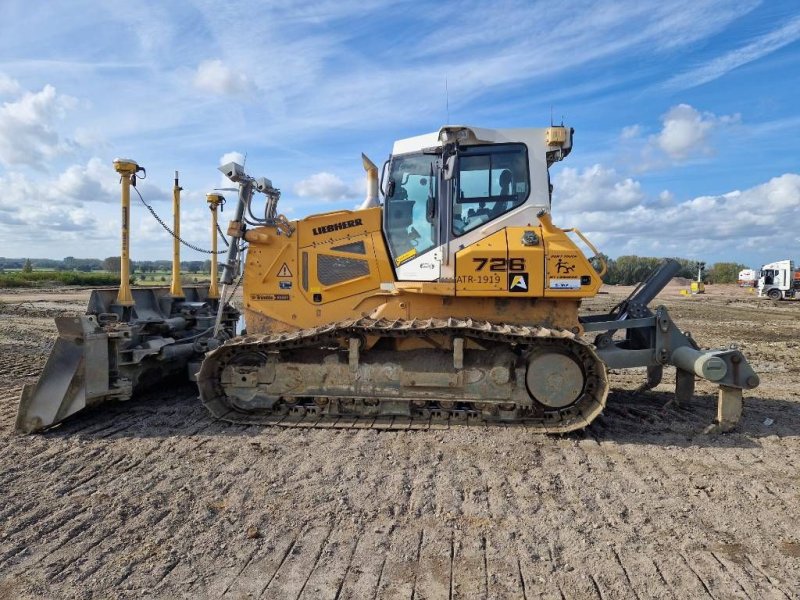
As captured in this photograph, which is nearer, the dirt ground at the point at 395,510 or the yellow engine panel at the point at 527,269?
the dirt ground at the point at 395,510

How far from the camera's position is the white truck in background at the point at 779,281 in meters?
39.4

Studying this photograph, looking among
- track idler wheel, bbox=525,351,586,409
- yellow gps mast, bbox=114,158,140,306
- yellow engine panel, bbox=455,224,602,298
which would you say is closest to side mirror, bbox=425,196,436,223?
yellow engine panel, bbox=455,224,602,298

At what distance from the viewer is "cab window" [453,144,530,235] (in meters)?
6.79

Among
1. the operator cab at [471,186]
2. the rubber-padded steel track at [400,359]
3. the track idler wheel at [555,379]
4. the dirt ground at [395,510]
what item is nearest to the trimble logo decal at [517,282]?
the rubber-padded steel track at [400,359]

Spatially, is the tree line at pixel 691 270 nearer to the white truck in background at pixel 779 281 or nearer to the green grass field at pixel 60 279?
the white truck in background at pixel 779 281

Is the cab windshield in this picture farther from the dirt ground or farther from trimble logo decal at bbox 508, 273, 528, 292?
the dirt ground

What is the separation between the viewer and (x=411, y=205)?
276 inches

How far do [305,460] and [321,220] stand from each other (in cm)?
303

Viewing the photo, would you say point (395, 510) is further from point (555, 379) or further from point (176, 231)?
point (176, 231)

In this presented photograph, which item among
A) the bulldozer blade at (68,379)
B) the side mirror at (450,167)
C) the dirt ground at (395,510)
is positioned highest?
the side mirror at (450,167)

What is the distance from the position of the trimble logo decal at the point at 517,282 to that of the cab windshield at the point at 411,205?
99 centimetres

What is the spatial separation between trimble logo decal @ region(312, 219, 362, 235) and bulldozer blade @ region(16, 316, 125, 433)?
275 cm

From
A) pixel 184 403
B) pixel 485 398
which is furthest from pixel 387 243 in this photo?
pixel 184 403

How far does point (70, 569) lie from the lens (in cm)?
372
